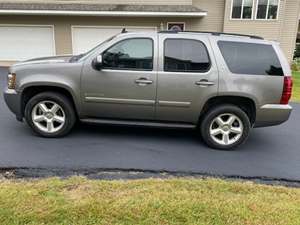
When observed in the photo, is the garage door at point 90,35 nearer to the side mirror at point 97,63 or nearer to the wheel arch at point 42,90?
the wheel arch at point 42,90

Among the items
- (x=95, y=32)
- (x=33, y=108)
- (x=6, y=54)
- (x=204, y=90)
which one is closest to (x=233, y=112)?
(x=204, y=90)

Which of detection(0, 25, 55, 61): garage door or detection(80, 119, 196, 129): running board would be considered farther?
detection(0, 25, 55, 61): garage door

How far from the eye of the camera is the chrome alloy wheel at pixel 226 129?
18.0 feet

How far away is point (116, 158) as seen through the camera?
497 centimetres

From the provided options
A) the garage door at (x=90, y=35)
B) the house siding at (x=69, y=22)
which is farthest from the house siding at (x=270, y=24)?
the garage door at (x=90, y=35)

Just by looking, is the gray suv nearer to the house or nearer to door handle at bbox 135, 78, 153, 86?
door handle at bbox 135, 78, 153, 86

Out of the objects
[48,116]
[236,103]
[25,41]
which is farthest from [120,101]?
[25,41]

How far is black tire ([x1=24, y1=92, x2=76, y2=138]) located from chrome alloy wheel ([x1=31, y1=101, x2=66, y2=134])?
0.04 m

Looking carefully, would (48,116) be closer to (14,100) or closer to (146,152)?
(14,100)

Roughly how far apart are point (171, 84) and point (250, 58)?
54.2 inches

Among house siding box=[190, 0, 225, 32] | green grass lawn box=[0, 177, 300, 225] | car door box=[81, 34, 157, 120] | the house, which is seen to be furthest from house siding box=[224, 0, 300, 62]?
green grass lawn box=[0, 177, 300, 225]

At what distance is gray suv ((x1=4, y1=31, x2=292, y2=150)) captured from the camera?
5.30 m

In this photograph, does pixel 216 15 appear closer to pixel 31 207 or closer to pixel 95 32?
pixel 95 32

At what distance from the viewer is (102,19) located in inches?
688
